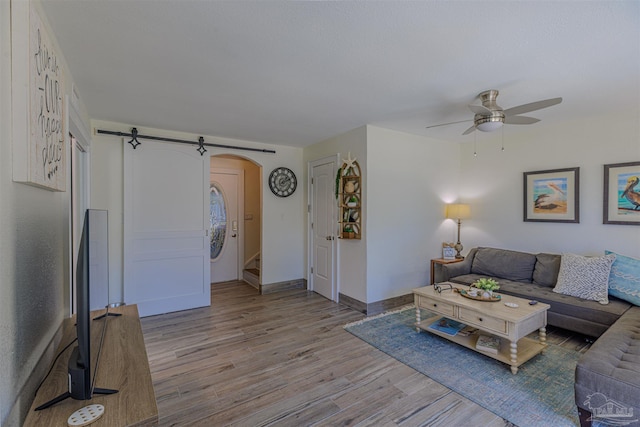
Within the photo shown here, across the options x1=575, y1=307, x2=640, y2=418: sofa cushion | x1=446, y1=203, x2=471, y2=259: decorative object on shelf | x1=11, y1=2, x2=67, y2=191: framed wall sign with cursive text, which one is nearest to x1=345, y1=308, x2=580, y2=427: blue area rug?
x1=575, y1=307, x2=640, y2=418: sofa cushion

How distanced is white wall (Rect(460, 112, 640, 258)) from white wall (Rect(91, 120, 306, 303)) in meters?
2.82

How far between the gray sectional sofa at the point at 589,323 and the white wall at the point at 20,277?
110 inches

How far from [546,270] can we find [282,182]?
12.5 feet

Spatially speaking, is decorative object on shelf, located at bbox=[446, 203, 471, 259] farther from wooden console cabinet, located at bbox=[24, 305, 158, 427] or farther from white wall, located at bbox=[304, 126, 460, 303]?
wooden console cabinet, located at bbox=[24, 305, 158, 427]

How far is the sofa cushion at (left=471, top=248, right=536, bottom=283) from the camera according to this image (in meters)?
3.71

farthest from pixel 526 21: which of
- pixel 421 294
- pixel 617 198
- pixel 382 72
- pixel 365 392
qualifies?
pixel 617 198

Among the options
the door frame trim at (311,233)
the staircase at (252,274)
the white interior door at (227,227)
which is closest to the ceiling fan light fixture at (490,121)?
the door frame trim at (311,233)

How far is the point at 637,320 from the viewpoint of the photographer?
8.00 feet

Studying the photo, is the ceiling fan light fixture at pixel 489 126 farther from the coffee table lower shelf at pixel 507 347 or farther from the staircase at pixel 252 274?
the staircase at pixel 252 274

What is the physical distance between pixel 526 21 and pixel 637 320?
2.59 m

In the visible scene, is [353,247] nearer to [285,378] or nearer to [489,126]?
[285,378]

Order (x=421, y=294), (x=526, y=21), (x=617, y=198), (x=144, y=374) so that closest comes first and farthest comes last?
(x=144, y=374), (x=526, y=21), (x=421, y=294), (x=617, y=198)

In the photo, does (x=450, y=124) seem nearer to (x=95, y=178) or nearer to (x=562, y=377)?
(x=562, y=377)

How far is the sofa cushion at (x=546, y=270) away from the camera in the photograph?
3.43 m
